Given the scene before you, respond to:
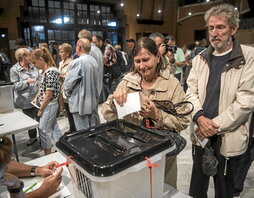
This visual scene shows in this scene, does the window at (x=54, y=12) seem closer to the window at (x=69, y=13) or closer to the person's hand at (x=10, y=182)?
the window at (x=69, y=13)

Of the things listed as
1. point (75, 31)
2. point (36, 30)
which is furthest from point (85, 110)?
point (75, 31)

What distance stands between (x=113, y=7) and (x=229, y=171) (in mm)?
9988

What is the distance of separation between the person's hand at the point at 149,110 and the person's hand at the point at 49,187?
1.67ft

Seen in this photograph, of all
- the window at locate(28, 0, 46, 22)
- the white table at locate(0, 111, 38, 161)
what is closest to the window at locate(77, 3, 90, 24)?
the window at locate(28, 0, 46, 22)

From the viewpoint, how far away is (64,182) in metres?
1.14

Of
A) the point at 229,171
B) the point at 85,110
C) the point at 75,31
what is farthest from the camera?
the point at 75,31

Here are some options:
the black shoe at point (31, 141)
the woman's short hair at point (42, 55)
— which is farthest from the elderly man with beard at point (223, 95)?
the black shoe at point (31, 141)

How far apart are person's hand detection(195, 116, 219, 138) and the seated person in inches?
35.7

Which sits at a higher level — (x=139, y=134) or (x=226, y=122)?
(x=139, y=134)

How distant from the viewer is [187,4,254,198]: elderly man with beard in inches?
52.1

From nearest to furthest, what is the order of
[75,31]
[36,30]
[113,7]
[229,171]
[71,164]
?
[71,164]
[229,171]
[36,30]
[75,31]
[113,7]

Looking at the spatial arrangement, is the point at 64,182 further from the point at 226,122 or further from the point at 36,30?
the point at 36,30

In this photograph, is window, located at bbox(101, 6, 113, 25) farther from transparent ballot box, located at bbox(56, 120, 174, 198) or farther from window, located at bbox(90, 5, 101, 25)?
transparent ballot box, located at bbox(56, 120, 174, 198)

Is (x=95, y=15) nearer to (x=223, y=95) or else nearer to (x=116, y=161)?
(x=223, y=95)
